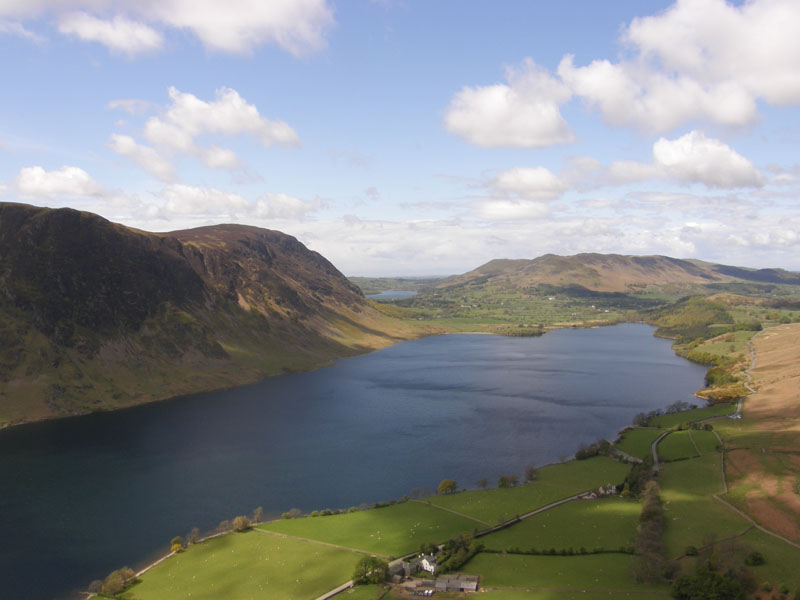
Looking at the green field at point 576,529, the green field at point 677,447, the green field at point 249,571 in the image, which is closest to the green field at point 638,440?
the green field at point 677,447

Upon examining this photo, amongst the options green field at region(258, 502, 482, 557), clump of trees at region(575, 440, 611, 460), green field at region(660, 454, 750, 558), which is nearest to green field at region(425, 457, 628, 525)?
clump of trees at region(575, 440, 611, 460)

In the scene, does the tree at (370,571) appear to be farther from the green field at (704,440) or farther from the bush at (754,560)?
the green field at (704,440)

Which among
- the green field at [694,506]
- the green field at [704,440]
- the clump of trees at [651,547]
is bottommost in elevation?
the green field at [694,506]

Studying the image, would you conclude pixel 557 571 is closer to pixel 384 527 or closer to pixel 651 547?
pixel 651 547

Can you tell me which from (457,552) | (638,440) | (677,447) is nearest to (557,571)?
(457,552)

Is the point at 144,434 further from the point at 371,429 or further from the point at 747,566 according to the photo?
the point at 747,566
